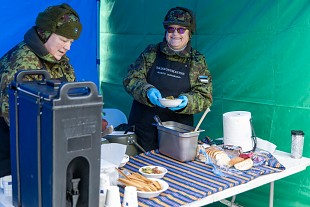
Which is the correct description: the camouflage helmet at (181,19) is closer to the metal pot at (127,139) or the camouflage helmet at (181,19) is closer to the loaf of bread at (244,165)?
the metal pot at (127,139)

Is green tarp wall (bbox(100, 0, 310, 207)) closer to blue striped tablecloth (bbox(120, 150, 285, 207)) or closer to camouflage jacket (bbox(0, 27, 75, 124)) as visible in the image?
blue striped tablecloth (bbox(120, 150, 285, 207))

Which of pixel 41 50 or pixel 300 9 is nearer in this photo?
pixel 41 50

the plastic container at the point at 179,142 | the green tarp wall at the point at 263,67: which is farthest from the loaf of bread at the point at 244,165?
the green tarp wall at the point at 263,67

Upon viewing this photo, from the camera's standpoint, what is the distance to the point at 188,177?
1.86m

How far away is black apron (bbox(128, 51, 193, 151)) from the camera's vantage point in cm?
261

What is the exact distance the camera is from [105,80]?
164 inches

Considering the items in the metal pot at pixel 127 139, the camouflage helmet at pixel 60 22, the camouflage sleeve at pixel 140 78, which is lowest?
the metal pot at pixel 127 139

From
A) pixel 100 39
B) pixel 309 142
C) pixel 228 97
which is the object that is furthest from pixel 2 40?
pixel 309 142

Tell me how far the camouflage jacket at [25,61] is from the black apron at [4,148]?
0.47 feet

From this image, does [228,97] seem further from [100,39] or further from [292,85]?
[100,39]

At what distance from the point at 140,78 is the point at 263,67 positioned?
0.81m

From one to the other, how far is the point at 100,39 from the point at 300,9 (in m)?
2.23

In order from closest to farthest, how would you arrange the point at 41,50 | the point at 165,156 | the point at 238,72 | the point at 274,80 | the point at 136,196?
the point at 136,196 < the point at 41,50 < the point at 165,156 < the point at 274,80 < the point at 238,72

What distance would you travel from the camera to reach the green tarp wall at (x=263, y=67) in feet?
8.13
